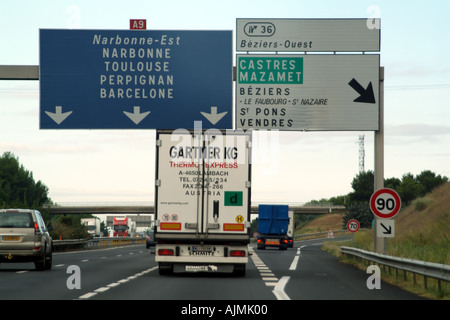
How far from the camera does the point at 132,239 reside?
86562 millimetres

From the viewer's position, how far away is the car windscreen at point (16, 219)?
2450 centimetres

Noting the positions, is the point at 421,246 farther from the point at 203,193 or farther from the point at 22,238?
the point at 22,238

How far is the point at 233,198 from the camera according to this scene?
21453mm

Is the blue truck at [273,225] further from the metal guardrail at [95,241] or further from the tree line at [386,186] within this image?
the tree line at [386,186]

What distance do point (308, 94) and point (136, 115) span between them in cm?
554

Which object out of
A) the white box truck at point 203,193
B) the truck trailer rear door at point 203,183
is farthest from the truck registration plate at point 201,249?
the truck trailer rear door at point 203,183

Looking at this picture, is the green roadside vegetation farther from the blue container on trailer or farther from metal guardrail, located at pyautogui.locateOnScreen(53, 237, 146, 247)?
metal guardrail, located at pyautogui.locateOnScreen(53, 237, 146, 247)

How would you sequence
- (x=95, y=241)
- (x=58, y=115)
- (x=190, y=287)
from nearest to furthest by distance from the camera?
(x=190, y=287), (x=58, y=115), (x=95, y=241)

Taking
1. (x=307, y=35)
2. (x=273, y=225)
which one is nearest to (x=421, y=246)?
(x=307, y=35)

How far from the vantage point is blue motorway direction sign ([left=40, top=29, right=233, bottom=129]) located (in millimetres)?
27094

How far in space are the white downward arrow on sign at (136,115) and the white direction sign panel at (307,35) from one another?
12.1 feet

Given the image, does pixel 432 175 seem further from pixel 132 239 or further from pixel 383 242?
pixel 383 242

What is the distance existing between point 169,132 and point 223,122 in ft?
18.1

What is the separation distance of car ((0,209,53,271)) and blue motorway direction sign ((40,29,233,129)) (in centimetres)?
382
